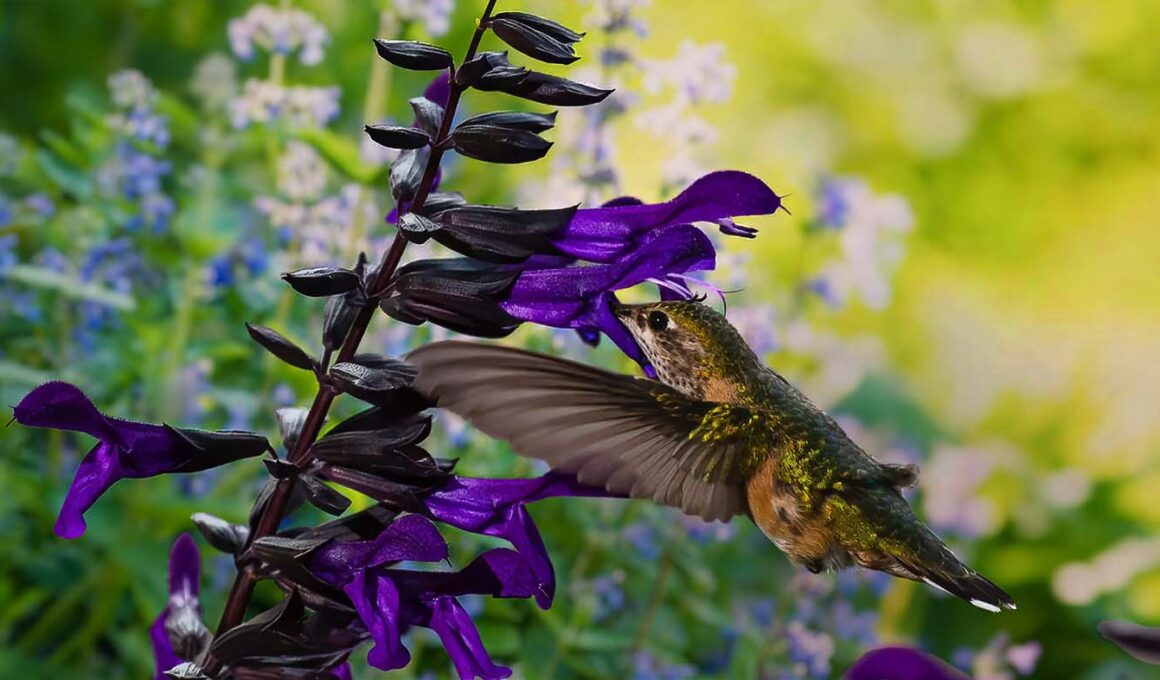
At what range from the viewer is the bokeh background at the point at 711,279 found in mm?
2129

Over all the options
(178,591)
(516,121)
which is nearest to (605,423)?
(516,121)

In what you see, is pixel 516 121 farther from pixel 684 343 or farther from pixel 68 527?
pixel 68 527

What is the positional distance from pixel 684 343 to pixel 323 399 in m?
0.28

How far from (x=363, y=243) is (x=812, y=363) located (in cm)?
130

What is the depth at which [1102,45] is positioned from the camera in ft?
16.9

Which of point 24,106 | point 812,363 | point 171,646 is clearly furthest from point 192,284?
point 24,106

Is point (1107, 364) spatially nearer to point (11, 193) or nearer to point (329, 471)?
point (11, 193)

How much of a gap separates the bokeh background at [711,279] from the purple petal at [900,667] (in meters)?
0.87

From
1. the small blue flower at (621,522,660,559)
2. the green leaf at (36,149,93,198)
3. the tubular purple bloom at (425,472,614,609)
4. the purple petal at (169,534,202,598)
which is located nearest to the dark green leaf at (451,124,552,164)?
the tubular purple bloom at (425,472,614,609)

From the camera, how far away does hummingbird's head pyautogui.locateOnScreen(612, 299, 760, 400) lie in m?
1.16

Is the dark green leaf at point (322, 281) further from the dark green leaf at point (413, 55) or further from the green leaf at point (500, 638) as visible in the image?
the green leaf at point (500, 638)

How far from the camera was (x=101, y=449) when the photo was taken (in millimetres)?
1101

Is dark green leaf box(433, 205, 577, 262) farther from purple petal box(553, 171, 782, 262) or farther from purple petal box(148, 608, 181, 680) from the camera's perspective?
purple petal box(148, 608, 181, 680)

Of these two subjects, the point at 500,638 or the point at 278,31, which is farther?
the point at 278,31
